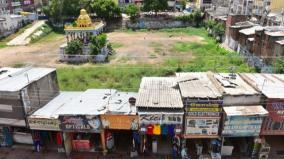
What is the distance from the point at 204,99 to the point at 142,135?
4.92 metres

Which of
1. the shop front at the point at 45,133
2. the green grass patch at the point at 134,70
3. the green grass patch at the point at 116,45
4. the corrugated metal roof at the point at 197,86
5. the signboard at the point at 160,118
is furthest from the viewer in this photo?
the green grass patch at the point at 116,45

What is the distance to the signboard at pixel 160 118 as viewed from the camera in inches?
704

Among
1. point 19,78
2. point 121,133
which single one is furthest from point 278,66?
point 19,78

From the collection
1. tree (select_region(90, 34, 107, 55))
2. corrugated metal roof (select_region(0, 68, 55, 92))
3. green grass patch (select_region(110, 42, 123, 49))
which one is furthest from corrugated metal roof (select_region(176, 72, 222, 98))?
green grass patch (select_region(110, 42, 123, 49))

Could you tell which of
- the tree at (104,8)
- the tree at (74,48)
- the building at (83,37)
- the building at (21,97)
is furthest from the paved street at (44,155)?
the tree at (104,8)

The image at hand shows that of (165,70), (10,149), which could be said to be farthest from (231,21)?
(10,149)

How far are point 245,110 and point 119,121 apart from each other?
27.6 feet

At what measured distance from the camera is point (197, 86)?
19969 mm

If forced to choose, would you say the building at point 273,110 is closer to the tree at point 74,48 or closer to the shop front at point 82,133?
the shop front at point 82,133

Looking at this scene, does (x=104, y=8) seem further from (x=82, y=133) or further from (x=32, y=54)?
(x=82, y=133)

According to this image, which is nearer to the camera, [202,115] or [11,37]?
[202,115]

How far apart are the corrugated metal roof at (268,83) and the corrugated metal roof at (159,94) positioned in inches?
224

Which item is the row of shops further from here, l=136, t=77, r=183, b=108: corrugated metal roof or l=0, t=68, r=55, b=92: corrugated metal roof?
l=0, t=68, r=55, b=92: corrugated metal roof

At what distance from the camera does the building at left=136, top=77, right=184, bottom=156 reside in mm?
17953
